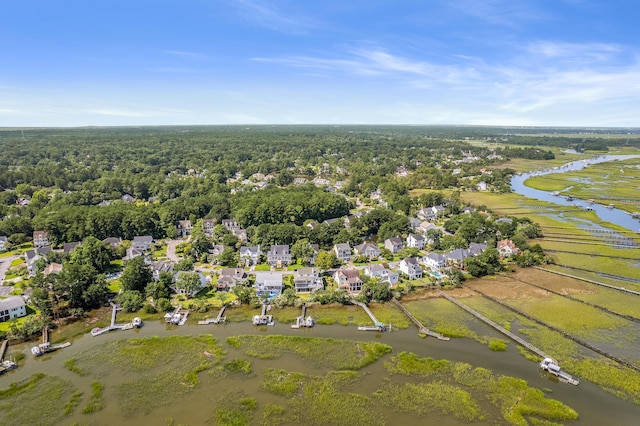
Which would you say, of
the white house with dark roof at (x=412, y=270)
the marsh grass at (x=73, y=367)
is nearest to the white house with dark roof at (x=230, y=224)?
the white house with dark roof at (x=412, y=270)

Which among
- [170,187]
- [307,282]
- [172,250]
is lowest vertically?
[172,250]

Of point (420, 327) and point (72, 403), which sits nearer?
point (72, 403)

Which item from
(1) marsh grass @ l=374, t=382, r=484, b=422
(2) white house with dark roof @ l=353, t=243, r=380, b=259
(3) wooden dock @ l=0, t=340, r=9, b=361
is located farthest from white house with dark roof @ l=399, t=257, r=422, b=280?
(3) wooden dock @ l=0, t=340, r=9, b=361

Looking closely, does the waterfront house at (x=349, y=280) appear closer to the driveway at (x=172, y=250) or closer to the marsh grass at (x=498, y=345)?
the marsh grass at (x=498, y=345)

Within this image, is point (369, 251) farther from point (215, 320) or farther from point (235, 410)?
point (235, 410)

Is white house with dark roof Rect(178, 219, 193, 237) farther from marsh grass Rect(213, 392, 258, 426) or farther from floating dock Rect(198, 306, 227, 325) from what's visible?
marsh grass Rect(213, 392, 258, 426)

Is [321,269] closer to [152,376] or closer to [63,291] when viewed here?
[152,376]

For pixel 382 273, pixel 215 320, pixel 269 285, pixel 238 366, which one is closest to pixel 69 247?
pixel 215 320
